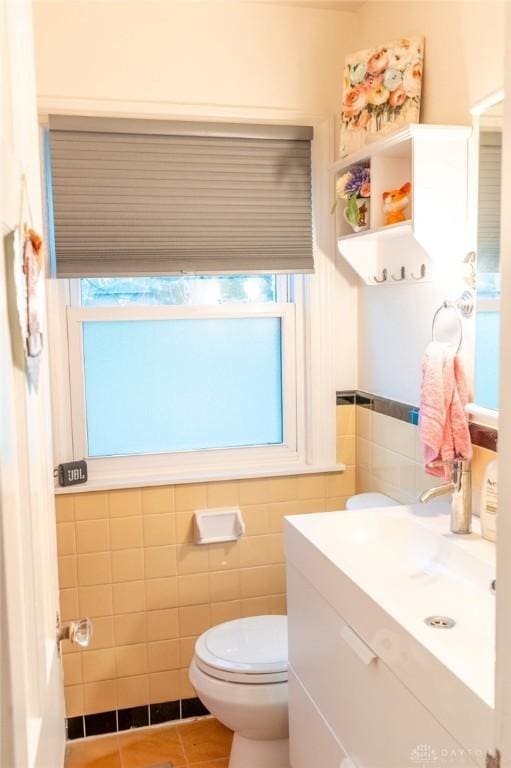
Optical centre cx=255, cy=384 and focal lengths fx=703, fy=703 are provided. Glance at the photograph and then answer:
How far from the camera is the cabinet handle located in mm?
1438

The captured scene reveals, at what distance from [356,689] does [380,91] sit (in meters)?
1.68

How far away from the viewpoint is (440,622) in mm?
1430

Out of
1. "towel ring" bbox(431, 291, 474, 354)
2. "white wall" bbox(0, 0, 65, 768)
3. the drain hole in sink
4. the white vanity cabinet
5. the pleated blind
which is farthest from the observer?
the pleated blind

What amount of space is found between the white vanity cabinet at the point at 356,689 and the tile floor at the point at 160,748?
546mm

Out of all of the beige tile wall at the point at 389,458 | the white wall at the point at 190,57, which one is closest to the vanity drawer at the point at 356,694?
the beige tile wall at the point at 389,458

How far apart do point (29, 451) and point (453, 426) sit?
3.97 ft

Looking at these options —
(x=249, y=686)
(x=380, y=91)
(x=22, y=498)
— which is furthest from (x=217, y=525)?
(x=22, y=498)

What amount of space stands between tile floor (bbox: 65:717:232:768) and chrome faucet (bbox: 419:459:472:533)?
1226 mm

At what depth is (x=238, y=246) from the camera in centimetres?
251

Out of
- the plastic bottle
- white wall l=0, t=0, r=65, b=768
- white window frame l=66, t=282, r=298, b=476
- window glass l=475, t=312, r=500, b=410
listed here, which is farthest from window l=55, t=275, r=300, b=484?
white wall l=0, t=0, r=65, b=768

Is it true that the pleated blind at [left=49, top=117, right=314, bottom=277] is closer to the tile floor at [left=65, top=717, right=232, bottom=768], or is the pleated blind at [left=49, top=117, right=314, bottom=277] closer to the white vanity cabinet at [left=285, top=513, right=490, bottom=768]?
the white vanity cabinet at [left=285, top=513, right=490, bottom=768]

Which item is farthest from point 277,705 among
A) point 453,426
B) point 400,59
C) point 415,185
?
point 400,59

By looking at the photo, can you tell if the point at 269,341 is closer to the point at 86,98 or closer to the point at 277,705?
the point at 86,98

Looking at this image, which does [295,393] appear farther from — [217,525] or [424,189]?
[424,189]
